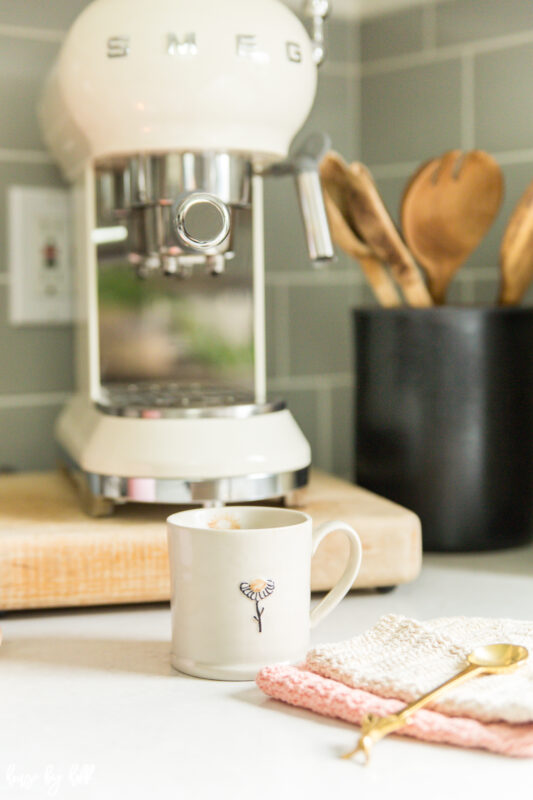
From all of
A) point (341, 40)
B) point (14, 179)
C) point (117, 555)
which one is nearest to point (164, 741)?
point (117, 555)

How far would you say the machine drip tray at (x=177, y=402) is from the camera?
80 cm

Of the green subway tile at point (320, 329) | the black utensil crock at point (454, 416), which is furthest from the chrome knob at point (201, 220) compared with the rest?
the green subway tile at point (320, 329)

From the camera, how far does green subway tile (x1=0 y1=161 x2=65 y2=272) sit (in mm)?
1051

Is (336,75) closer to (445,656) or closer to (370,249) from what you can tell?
(370,249)

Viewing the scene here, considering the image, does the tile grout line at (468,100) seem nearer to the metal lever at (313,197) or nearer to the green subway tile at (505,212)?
the green subway tile at (505,212)

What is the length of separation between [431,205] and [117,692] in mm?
546

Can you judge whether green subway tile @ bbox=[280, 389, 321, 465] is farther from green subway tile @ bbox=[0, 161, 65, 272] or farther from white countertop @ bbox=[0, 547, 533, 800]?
white countertop @ bbox=[0, 547, 533, 800]

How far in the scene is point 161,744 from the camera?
0.52 metres

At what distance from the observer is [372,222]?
89 cm

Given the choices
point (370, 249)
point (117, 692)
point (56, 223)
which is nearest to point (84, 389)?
point (56, 223)

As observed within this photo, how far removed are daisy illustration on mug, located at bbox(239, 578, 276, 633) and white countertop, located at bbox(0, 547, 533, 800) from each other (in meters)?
0.05

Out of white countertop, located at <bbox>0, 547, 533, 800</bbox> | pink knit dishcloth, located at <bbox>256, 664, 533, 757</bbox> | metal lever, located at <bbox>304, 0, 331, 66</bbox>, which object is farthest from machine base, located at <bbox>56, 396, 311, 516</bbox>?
metal lever, located at <bbox>304, 0, 331, 66</bbox>

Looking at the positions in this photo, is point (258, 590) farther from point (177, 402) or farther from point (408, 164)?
point (408, 164)

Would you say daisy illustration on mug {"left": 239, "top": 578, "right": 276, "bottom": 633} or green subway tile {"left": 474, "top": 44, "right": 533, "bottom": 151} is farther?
green subway tile {"left": 474, "top": 44, "right": 533, "bottom": 151}
